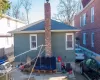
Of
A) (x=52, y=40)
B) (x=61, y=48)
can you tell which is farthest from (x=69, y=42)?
(x=52, y=40)

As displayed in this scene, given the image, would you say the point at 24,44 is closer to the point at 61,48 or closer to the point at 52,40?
the point at 52,40

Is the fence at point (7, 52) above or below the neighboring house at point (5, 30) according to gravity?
below

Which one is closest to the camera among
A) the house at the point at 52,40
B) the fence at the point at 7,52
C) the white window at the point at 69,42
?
the house at the point at 52,40

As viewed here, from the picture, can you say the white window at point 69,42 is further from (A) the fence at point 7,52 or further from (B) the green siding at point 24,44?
(A) the fence at point 7,52

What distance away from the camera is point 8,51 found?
27.5m

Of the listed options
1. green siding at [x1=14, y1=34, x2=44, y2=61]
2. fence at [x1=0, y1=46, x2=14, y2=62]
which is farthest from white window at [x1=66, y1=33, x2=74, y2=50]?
fence at [x1=0, y1=46, x2=14, y2=62]

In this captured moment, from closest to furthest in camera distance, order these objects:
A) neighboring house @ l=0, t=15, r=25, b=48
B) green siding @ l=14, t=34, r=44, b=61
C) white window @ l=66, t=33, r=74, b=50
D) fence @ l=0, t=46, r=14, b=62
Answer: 1. white window @ l=66, t=33, r=74, b=50
2. green siding @ l=14, t=34, r=44, b=61
3. fence @ l=0, t=46, r=14, b=62
4. neighboring house @ l=0, t=15, r=25, b=48

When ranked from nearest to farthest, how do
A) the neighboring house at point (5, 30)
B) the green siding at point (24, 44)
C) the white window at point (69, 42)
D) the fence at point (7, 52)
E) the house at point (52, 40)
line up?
1. the house at point (52, 40)
2. the white window at point (69, 42)
3. the green siding at point (24, 44)
4. the fence at point (7, 52)
5. the neighboring house at point (5, 30)

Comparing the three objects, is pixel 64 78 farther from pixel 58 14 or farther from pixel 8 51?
pixel 58 14

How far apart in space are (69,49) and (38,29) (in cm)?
386

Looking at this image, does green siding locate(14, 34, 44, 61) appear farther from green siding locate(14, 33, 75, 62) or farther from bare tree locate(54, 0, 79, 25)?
bare tree locate(54, 0, 79, 25)

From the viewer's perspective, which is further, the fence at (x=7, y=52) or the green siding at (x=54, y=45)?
the fence at (x=7, y=52)

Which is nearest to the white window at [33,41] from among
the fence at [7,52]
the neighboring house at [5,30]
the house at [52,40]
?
the house at [52,40]

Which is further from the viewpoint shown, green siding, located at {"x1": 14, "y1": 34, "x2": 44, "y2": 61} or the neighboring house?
the neighboring house
